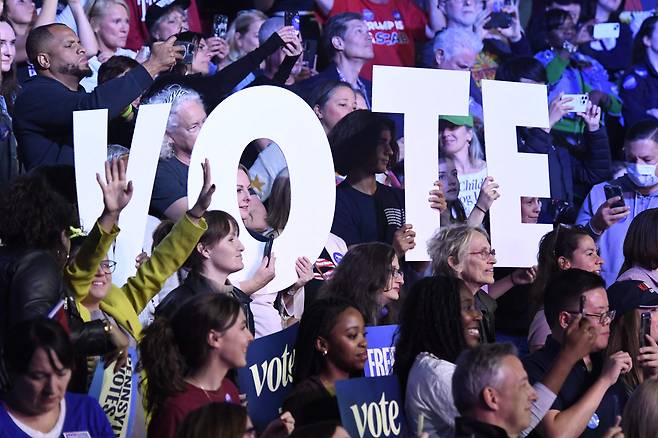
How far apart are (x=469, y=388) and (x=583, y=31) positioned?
5.50 meters

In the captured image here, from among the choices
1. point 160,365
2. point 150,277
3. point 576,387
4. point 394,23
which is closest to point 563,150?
point 394,23

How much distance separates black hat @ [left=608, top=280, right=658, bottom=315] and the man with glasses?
57 centimetres

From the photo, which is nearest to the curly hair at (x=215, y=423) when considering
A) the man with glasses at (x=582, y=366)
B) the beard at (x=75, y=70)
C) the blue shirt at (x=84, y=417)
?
the blue shirt at (x=84, y=417)

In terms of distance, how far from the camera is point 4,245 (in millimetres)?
4191

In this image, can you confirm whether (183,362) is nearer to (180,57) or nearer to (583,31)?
(180,57)

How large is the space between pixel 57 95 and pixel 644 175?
390cm

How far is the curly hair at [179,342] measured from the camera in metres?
4.15

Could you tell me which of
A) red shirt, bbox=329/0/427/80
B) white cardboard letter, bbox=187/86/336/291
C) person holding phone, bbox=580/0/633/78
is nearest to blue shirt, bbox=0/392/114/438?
white cardboard letter, bbox=187/86/336/291

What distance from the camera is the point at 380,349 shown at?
530 centimetres

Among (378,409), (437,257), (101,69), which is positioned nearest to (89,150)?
(101,69)

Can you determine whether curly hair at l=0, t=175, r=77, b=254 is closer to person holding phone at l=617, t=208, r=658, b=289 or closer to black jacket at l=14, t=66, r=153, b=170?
black jacket at l=14, t=66, r=153, b=170

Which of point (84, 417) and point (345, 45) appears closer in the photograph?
point (84, 417)

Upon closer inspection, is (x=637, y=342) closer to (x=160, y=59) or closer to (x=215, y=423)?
(x=215, y=423)

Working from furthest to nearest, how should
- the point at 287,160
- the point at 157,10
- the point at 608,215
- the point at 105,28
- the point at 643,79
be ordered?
the point at 643,79, the point at 608,215, the point at 157,10, the point at 287,160, the point at 105,28
